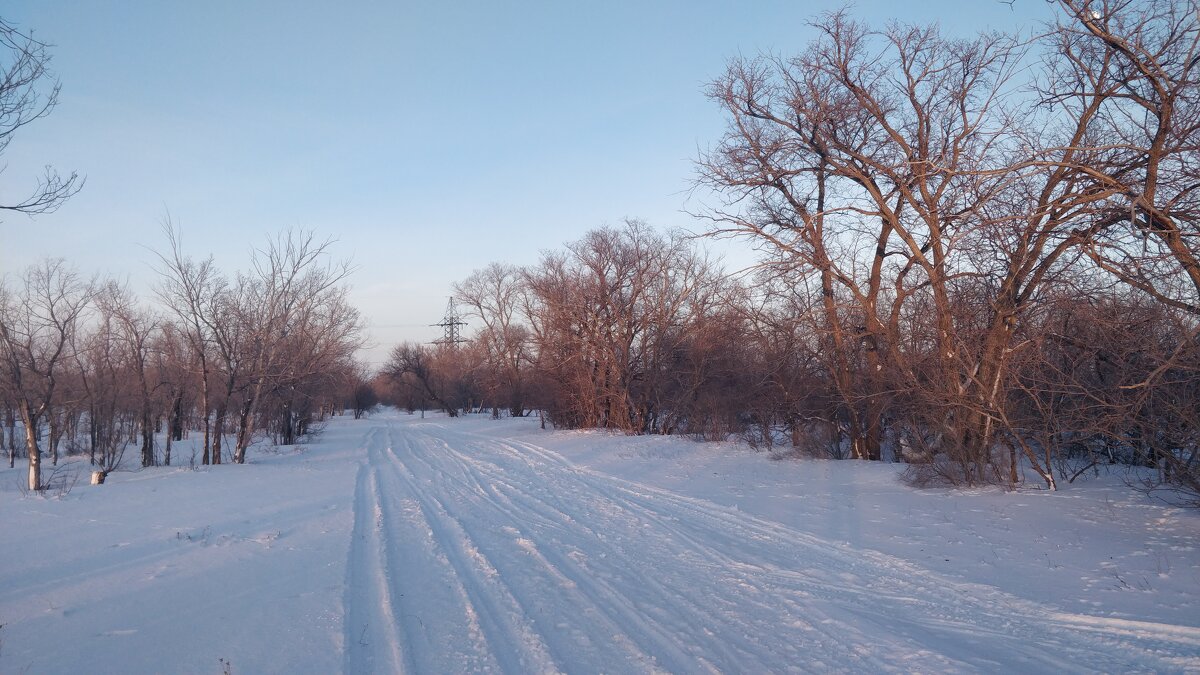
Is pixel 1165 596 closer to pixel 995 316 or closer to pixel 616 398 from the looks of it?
pixel 995 316

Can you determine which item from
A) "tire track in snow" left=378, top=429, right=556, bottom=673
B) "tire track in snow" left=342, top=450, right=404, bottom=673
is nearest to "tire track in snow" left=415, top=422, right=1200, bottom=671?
"tire track in snow" left=378, top=429, right=556, bottom=673

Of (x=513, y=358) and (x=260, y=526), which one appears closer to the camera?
(x=260, y=526)

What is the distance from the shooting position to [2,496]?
50.2 feet

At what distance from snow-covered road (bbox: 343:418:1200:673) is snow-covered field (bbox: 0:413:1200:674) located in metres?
0.03

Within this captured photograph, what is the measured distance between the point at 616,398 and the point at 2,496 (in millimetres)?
21906

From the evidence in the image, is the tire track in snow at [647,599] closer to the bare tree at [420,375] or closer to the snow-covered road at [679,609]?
the snow-covered road at [679,609]

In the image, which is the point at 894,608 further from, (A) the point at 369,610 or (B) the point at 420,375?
(B) the point at 420,375

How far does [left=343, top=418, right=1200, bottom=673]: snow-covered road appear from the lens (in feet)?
17.2

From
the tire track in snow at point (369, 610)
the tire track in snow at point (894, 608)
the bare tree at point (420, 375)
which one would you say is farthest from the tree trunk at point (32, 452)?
the bare tree at point (420, 375)

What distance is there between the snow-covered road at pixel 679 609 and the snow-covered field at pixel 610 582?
0.03 meters

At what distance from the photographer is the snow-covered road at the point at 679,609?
5250 mm

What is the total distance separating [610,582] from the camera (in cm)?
733

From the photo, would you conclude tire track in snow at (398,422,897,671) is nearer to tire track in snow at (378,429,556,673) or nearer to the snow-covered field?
the snow-covered field

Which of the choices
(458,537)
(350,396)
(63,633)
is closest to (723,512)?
(458,537)
